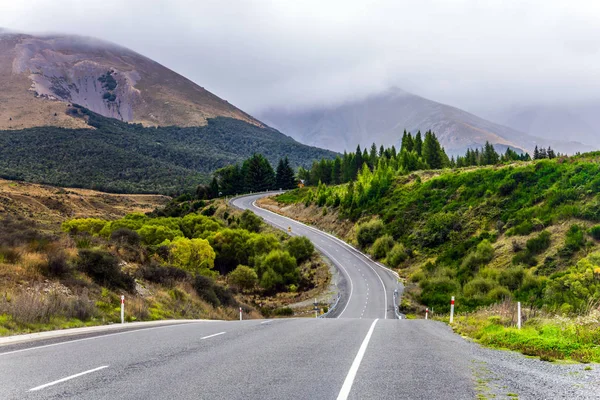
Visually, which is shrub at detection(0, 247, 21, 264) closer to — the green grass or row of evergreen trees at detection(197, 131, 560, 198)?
the green grass

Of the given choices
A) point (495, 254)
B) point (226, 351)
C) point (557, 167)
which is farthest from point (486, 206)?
point (226, 351)

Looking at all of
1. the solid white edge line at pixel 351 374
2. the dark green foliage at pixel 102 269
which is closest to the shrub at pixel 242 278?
the dark green foliage at pixel 102 269

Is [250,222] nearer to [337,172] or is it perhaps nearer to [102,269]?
[337,172]

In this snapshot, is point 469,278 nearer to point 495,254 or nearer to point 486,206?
point 495,254

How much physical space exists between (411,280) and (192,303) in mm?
31996

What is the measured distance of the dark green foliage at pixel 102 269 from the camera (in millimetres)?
17641

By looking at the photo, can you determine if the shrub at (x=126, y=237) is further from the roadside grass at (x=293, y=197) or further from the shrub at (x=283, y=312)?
the roadside grass at (x=293, y=197)

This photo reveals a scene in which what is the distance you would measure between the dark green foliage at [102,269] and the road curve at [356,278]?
23816 millimetres

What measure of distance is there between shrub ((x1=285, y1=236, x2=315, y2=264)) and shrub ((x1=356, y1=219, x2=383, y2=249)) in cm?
793

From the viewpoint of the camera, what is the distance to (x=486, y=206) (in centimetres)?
5325

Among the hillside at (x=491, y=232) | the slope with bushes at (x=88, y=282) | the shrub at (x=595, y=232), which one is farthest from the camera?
the shrub at (x=595, y=232)

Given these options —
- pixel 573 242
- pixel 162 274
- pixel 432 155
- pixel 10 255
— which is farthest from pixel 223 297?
pixel 432 155

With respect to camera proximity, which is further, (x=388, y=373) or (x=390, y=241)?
(x=390, y=241)

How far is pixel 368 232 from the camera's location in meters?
64.9
